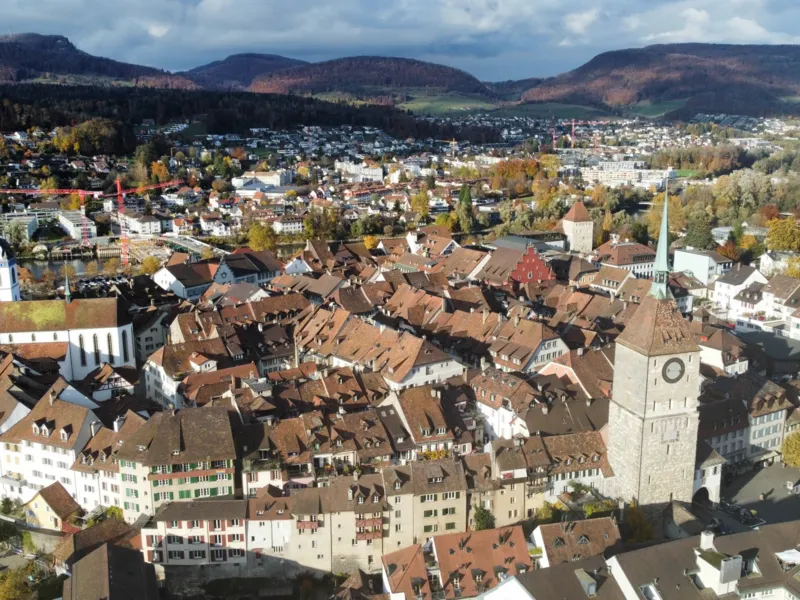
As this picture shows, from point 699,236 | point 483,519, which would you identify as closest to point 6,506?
point 483,519

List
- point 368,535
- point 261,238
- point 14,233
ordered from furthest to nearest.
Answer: point 14,233
point 261,238
point 368,535

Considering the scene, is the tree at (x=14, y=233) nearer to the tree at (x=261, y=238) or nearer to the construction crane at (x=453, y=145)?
the tree at (x=261, y=238)

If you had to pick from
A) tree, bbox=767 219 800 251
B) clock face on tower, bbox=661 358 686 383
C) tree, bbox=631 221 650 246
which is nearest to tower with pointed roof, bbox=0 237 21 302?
clock face on tower, bbox=661 358 686 383

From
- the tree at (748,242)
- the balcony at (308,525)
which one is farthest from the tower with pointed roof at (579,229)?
the balcony at (308,525)

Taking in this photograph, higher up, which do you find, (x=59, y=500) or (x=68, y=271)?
(x=59, y=500)

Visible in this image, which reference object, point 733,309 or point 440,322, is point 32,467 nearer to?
point 440,322

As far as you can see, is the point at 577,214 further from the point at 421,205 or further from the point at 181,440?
the point at 181,440
